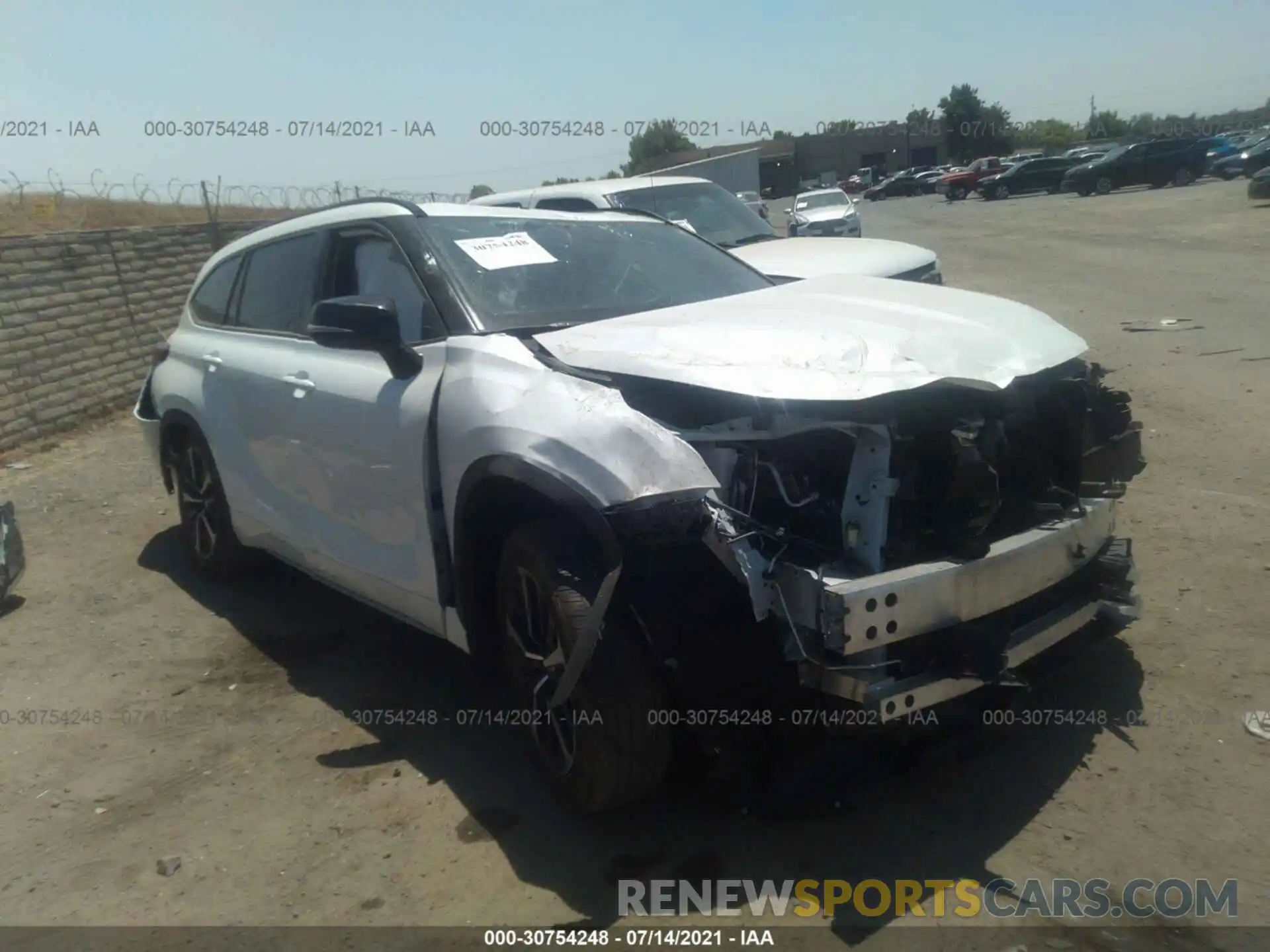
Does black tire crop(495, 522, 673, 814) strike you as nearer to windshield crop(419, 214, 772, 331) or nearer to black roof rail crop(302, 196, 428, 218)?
windshield crop(419, 214, 772, 331)

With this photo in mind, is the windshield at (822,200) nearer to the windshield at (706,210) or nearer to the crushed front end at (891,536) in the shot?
the windshield at (706,210)

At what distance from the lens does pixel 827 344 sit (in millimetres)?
3219

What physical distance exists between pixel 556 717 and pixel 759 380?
120 cm

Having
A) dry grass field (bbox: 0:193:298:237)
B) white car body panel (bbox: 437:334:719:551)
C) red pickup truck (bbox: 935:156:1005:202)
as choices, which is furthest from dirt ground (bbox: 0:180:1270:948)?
red pickup truck (bbox: 935:156:1005:202)

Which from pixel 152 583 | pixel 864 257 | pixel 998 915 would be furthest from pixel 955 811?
pixel 864 257

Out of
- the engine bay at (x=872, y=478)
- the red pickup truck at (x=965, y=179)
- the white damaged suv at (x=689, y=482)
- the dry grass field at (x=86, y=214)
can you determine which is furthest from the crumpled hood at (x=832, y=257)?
the red pickup truck at (x=965, y=179)

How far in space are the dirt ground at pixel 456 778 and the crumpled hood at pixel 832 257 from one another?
2.88 m

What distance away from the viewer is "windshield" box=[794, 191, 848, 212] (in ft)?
71.1

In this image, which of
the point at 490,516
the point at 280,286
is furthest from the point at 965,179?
the point at 490,516

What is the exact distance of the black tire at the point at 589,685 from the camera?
3.05 m

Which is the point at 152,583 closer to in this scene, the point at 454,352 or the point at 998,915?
the point at 454,352

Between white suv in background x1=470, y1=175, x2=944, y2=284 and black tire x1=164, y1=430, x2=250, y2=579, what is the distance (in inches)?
138

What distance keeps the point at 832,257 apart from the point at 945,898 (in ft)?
21.7

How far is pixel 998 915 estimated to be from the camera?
280 cm
